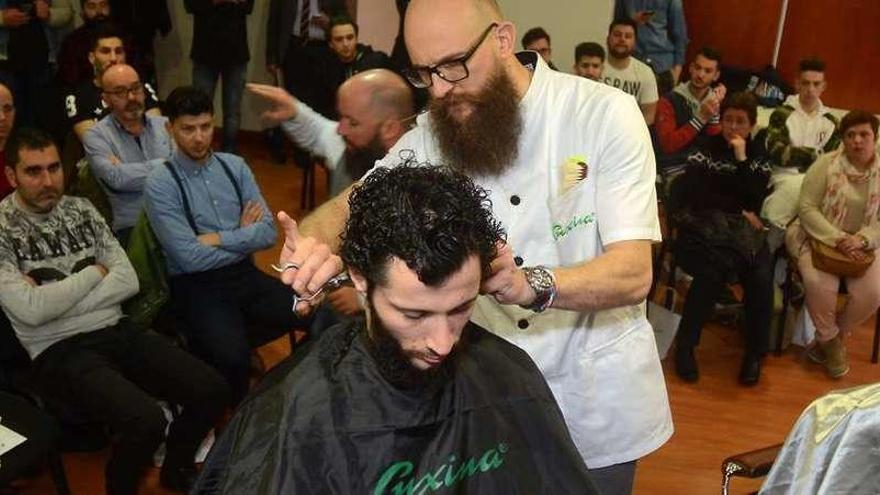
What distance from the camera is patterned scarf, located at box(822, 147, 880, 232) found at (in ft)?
13.4

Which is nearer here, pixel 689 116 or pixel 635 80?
pixel 689 116

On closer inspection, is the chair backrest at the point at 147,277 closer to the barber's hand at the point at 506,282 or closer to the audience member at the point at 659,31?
the barber's hand at the point at 506,282

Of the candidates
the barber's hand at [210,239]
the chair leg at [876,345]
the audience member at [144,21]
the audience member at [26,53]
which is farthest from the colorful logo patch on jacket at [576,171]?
the audience member at [144,21]

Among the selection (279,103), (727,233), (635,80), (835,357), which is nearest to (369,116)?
(279,103)

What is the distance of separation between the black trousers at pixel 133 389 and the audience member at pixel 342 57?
2628mm

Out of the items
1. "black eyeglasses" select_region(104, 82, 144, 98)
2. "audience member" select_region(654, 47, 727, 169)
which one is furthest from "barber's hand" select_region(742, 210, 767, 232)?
"black eyeglasses" select_region(104, 82, 144, 98)

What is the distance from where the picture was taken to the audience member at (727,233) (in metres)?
4.06

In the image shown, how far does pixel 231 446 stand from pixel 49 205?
1.80 metres

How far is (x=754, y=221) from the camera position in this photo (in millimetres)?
4137

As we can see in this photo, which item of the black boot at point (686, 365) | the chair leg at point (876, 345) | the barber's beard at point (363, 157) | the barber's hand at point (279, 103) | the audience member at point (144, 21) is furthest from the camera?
the audience member at point (144, 21)

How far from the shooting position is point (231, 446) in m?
1.50

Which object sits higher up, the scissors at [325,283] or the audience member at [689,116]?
the scissors at [325,283]

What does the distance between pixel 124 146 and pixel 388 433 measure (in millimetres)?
2626

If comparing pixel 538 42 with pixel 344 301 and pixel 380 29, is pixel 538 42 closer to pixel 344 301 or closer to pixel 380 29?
pixel 380 29
